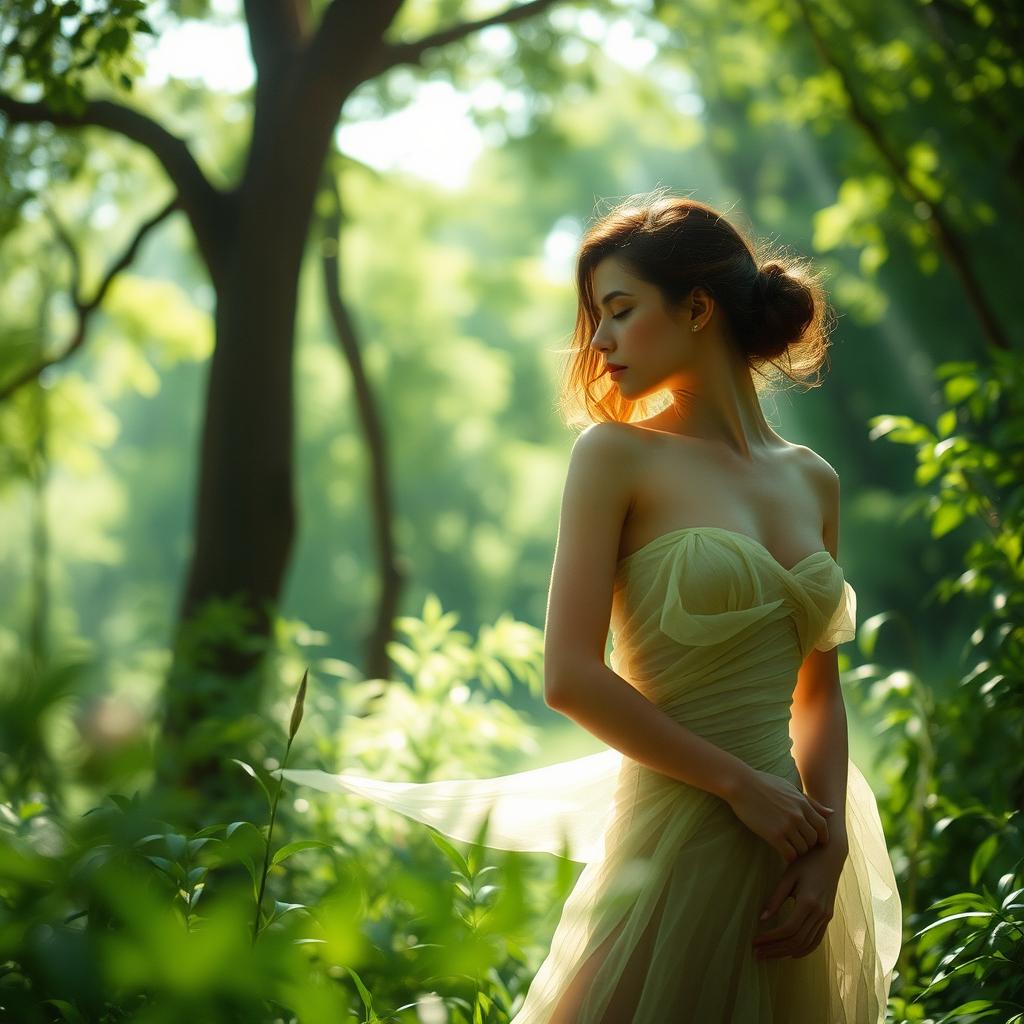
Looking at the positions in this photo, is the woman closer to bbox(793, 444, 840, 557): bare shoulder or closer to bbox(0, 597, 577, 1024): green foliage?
bbox(793, 444, 840, 557): bare shoulder

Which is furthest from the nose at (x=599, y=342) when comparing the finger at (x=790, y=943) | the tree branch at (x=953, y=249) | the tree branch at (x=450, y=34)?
the tree branch at (x=450, y=34)

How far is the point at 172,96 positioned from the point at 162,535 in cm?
2534

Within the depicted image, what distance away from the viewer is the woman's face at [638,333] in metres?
2.06

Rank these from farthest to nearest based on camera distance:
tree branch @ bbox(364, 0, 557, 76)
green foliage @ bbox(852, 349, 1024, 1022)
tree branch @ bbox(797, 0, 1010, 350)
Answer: tree branch @ bbox(364, 0, 557, 76), tree branch @ bbox(797, 0, 1010, 350), green foliage @ bbox(852, 349, 1024, 1022)

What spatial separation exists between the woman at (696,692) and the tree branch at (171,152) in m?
3.08

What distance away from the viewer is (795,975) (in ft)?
6.40

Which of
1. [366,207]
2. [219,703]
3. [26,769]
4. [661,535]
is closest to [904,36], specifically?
[366,207]

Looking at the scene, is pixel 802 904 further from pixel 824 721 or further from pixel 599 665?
pixel 599 665

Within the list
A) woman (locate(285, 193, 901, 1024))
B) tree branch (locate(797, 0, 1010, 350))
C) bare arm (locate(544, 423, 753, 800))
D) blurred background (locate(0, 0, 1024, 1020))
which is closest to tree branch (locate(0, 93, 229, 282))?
blurred background (locate(0, 0, 1024, 1020))

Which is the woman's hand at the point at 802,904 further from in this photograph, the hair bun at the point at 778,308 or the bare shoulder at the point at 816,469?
the hair bun at the point at 778,308

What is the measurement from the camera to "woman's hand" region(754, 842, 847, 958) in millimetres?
1846

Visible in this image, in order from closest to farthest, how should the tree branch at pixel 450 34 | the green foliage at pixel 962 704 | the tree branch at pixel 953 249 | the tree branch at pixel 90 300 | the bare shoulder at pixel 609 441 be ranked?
the bare shoulder at pixel 609 441 → the green foliage at pixel 962 704 → the tree branch at pixel 953 249 → the tree branch at pixel 450 34 → the tree branch at pixel 90 300

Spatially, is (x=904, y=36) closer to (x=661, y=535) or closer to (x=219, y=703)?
(x=219, y=703)

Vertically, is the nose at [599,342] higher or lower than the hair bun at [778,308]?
lower
